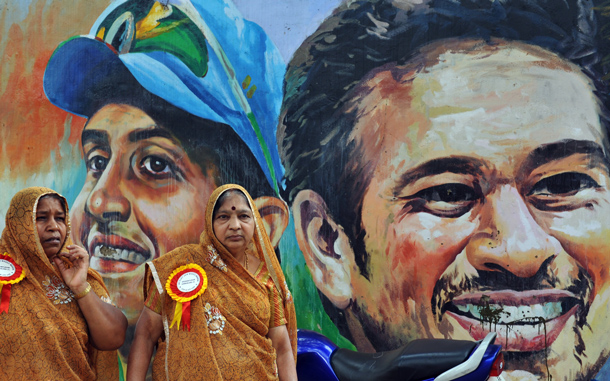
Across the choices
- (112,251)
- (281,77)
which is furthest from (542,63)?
(112,251)

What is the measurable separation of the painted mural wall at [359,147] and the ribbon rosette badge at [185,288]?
1.22 meters

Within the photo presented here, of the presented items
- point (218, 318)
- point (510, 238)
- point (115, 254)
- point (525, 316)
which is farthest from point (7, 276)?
point (525, 316)

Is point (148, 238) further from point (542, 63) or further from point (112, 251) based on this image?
point (542, 63)

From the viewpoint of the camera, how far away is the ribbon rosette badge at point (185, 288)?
2689 mm

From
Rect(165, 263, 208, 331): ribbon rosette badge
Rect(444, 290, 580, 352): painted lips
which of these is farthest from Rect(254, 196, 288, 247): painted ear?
Rect(444, 290, 580, 352): painted lips

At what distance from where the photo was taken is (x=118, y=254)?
403cm

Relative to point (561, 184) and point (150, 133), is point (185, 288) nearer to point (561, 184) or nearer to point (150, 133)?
point (150, 133)

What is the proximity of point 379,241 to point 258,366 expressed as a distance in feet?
4.55

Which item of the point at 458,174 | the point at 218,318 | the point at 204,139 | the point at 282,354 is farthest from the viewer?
the point at 204,139

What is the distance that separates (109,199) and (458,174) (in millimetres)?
2277

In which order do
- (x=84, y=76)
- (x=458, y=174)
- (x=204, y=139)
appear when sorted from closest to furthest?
(x=458, y=174), (x=204, y=139), (x=84, y=76)

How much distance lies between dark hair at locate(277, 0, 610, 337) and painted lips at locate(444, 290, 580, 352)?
783 millimetres

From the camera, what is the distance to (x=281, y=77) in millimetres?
3965

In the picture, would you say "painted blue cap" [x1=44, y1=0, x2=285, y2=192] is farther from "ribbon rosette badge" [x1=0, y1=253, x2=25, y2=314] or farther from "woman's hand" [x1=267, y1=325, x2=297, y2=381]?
"ribbon rosette badge" [x1=0, y1=253, x2=25, y2=314]
